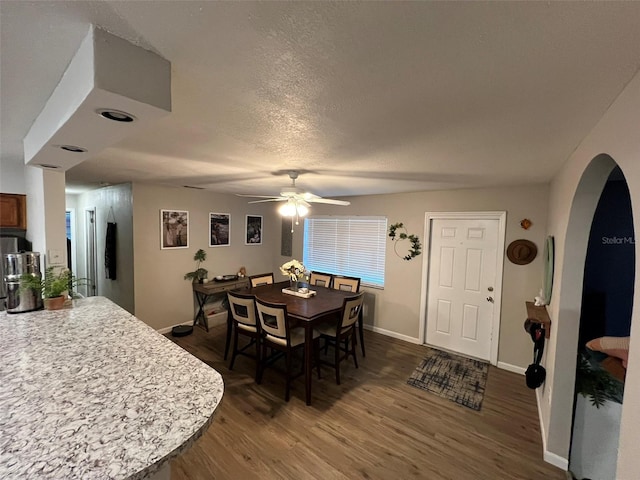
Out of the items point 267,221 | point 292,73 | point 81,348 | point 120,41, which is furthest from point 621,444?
point 267,221

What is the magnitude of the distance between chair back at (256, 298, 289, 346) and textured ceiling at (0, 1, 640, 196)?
156 centimetres

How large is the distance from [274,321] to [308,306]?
0.48 m

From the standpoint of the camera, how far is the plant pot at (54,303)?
6.46 ft

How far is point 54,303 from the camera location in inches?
78.0

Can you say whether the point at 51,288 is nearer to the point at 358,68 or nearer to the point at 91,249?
the point at 358,68

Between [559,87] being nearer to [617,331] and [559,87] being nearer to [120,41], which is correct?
[120,41]

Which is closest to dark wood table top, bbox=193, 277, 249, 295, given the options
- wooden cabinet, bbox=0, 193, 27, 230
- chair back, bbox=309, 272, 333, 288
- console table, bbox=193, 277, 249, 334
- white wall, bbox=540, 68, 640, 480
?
console table, bbox=193, 277, 249, 334

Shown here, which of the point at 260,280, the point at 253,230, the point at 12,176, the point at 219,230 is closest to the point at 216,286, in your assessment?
the point at 260,280

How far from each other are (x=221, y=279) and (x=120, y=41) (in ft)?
13.9

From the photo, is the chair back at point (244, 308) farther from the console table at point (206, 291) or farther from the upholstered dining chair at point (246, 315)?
the console table at point (206, 291)

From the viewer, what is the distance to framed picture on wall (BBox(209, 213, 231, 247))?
479 centimetres

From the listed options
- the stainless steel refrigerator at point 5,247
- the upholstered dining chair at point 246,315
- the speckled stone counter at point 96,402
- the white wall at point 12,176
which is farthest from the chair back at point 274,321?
the white wall at point 12,176

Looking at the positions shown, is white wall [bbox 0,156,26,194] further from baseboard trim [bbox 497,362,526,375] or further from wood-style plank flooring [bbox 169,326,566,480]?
baseboard trim [bbox 497,362,526,375]

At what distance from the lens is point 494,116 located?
135 centimetres
